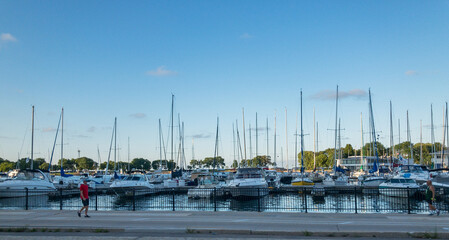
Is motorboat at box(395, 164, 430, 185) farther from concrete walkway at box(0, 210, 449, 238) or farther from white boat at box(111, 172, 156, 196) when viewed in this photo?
concrete walkway at box(0, 210, 449, 238)

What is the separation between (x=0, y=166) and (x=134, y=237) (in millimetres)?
172715

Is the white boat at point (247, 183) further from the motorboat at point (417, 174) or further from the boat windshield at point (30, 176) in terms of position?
the boat windshield at point (30, 176)

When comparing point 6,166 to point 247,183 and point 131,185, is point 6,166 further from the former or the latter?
point 247,183

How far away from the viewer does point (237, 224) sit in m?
17.8

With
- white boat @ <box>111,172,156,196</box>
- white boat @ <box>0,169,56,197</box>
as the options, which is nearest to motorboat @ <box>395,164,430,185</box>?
white boat @ <box>111,172,156,196</box>

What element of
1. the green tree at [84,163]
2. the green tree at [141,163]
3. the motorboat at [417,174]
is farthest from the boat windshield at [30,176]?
the green tree at [141,163]

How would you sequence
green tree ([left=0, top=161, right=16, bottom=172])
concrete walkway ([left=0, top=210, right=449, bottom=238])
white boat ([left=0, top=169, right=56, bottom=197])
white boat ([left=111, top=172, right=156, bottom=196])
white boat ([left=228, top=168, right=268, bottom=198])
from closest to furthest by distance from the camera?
concrete walkway ([left=0, top=210, right=449, bottom=238])
white boat ([left=228, top=168, right=268, bottom=198])
white boat ([left=0, top=169, right=56, bottom=197])
white boat ([left=111, top=172, right=156, bottom=196])
green tree ([left=0, top=161, right=16, bottom=172])

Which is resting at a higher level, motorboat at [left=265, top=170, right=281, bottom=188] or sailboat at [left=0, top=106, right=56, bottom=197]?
sailboat at [left=0, top=106, right=56, bottom=197]

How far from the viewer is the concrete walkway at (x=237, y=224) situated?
52.2 ft

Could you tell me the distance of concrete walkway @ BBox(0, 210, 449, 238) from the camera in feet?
52.2

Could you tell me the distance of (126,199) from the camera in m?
45.6

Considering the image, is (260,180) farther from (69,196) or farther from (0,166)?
(0,166)

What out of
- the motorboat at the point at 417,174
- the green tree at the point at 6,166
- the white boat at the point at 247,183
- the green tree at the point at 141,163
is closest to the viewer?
the white boat at the point at 247,183

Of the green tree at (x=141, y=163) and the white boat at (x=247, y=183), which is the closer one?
the white boat at (x=247, y=183)
